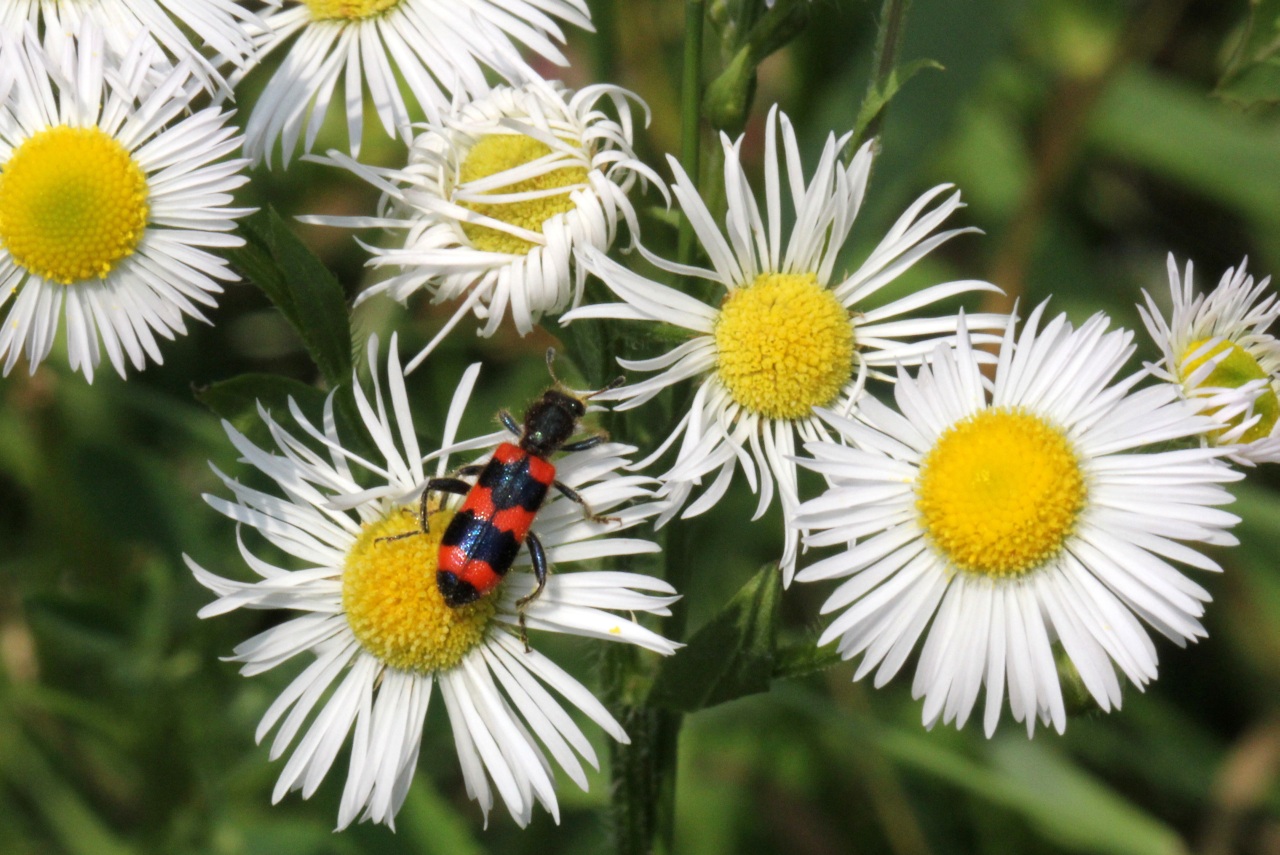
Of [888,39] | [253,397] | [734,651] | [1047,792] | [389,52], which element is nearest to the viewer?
[734,651]

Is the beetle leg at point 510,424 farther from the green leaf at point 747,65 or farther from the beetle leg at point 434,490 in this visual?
the green leaf at point 747,65

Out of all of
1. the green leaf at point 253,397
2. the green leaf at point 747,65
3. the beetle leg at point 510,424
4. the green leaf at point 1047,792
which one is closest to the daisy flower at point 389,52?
the green leaf at point 747,65

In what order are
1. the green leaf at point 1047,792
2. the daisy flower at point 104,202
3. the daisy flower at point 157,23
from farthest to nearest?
the green leaf at point 1047,792 < the daisy flower at point 157,23 < the daisy flower at point 104,202

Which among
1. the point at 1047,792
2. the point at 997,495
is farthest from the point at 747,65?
the point at 1047,792

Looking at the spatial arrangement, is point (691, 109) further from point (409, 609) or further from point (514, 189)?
point (409, 609)

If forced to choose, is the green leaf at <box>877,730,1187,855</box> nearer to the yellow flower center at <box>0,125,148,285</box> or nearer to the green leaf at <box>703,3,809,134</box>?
the green leaf at <box>703,3,809,134</box>

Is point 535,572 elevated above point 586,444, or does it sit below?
below
